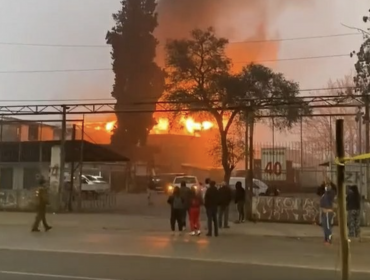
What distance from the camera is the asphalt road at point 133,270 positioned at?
969 centimetres

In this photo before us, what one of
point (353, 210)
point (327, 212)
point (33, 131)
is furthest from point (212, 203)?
point (33, 131)

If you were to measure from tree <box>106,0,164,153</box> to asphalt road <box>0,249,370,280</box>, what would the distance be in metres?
48.9

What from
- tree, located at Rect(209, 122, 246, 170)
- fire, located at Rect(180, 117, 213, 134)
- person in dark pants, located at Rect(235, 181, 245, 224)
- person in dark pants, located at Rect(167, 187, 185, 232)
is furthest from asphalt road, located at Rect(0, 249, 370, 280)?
fire, located at Rect(180, 117, 213, 134)

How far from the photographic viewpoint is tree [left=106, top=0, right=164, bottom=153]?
60.5 metres

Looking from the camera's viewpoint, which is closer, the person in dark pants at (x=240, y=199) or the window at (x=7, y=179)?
the person in dark pants at (x=240, y=199)

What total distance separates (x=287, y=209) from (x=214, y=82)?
1996 centimetres

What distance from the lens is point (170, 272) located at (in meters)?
10.2

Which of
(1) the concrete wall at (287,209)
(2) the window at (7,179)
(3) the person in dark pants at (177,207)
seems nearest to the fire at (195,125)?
(2) the window at (7,179)

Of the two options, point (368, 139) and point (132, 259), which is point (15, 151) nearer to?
point (368, 139)

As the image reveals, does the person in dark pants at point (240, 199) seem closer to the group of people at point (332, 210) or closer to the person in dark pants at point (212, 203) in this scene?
the person in dark pants at point (212, 203)

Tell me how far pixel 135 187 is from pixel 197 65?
19.9 metres

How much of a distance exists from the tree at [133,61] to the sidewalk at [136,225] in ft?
117

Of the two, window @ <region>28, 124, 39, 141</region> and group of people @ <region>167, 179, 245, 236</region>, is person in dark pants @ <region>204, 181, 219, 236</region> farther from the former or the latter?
window @ <region>28, 124, 39, 141</region>

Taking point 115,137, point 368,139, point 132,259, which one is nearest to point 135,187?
point 115,137
